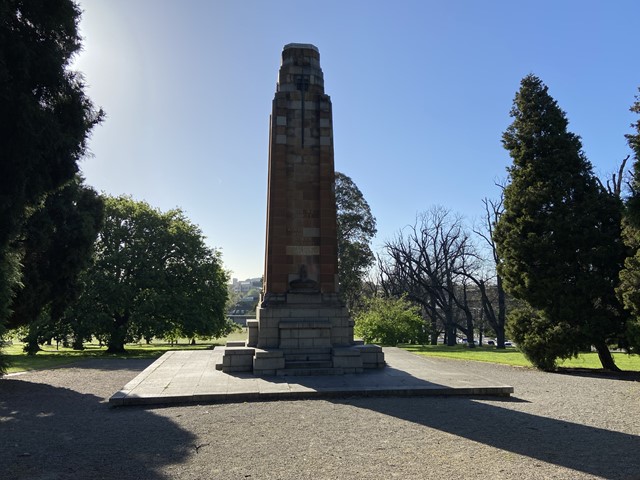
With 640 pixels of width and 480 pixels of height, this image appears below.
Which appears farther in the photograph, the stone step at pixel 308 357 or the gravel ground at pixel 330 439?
the stone step at pixel 308 357

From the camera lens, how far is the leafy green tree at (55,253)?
14.4 meters

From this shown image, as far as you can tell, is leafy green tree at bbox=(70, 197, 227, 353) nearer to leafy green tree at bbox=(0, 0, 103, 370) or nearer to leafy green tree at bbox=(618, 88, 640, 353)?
leafy green tree at bbox=(0, 0, 103, 370)

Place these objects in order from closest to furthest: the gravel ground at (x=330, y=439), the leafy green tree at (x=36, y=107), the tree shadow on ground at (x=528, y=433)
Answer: the gravel ground at (x=330, y=439) < the tree shadow on ground at (x=528, y=433) < the leafy green tree at (x=36, y=107)

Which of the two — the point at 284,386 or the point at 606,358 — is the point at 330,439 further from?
the point at 606,358

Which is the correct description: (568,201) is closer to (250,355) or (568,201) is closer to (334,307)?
(334,307)

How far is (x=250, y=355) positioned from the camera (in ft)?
37.3

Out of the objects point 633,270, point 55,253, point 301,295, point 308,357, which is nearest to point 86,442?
point 308,357

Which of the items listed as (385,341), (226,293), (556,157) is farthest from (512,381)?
(226,293)

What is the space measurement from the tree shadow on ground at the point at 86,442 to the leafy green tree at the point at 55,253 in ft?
22.0

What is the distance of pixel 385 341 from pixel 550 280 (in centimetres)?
1543

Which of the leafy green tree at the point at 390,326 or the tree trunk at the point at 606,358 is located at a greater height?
Answer: the leafy green tree at the point at 390,326

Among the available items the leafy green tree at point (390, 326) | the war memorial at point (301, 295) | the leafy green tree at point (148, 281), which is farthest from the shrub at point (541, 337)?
the leafy green tree at point (148, 281)

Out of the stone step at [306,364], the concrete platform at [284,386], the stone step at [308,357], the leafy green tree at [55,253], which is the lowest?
the concrete platform at [284,386]

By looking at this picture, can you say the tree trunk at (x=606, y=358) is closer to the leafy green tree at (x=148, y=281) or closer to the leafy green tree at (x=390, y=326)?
the leafy green tree at (x=390, y=326)
